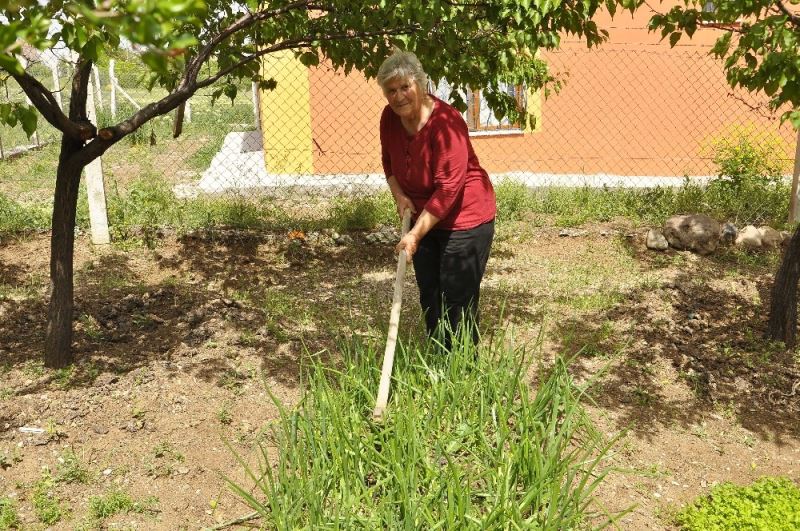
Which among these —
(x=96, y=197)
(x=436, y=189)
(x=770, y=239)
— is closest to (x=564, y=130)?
(x=770, y=239)

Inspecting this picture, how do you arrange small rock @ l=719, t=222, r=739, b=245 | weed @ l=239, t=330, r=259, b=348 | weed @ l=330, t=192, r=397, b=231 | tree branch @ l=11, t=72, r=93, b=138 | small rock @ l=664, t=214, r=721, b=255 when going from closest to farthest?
1. tree branch @ l=11, t=72, r=93, b=138
2. weed @ l=239, t=330, r=259, b=348
3. small rock @ l=664, t=214, r=721, b=255
4. small rock @ l=719, t=222, r=739, b=245
5. weed @ l=330, t=192, r=397, b=231

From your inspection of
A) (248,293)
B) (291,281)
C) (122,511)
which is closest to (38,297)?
(248,293)

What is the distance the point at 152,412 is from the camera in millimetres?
3686

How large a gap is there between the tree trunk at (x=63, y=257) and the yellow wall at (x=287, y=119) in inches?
174

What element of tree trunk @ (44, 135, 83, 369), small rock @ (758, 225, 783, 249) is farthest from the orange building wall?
tree trunk @ (44, 135, 83, 369)

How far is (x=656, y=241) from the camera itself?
6637 mm

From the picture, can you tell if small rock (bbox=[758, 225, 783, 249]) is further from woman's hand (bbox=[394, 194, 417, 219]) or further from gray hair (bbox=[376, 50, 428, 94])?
gray hair (bbox=[376, 50, 428, 94])

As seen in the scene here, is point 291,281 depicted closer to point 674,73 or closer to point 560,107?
point 560,107

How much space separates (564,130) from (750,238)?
2.71m

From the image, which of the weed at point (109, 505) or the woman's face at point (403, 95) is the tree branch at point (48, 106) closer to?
the woman's face at point (403, 95)

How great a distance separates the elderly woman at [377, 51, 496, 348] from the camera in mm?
3271

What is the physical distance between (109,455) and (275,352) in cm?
123

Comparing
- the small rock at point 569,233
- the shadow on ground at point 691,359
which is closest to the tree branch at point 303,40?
the shadow on ground at point 691,359

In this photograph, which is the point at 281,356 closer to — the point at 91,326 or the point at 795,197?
the point at 91,326
